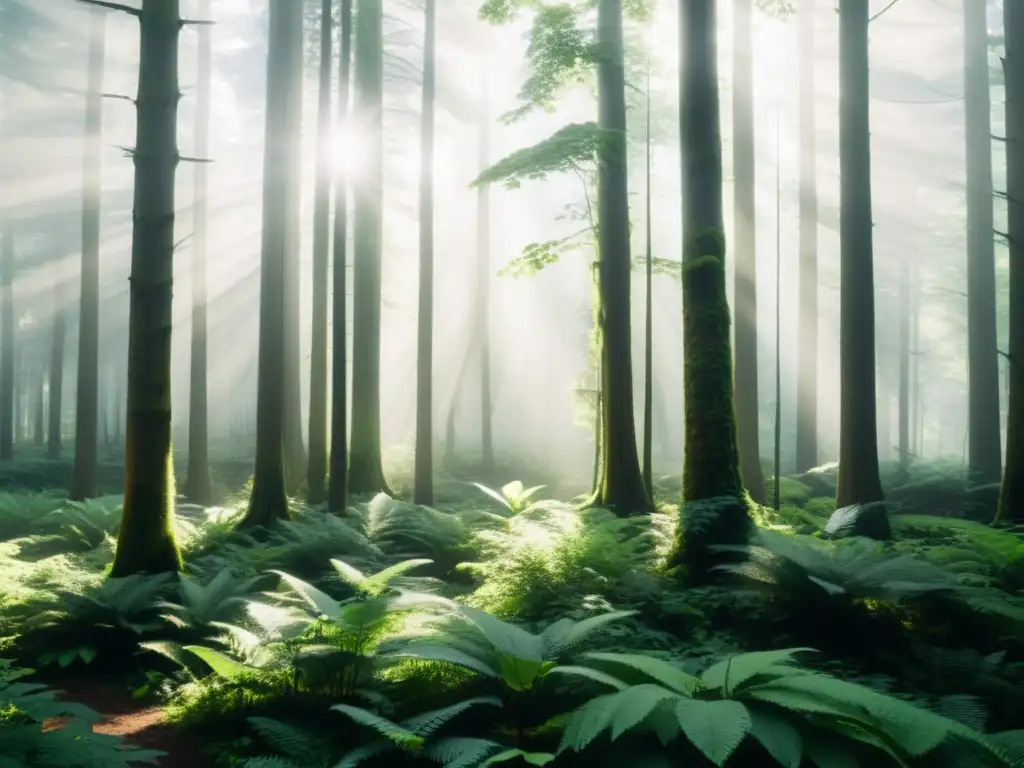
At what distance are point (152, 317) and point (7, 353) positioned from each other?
22.3 m

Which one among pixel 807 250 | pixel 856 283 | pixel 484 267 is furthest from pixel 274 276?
pixel 484 267

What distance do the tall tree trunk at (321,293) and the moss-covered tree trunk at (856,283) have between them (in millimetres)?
8086

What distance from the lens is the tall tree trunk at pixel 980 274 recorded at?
1642 cm

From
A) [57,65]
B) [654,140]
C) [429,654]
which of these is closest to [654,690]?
[429,654]

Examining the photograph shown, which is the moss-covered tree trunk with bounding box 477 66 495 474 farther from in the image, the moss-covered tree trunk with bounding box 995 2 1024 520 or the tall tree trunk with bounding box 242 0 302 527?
the moss-covered tree trunk with bounding box 995 2 1024 520

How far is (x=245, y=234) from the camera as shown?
3309 cm

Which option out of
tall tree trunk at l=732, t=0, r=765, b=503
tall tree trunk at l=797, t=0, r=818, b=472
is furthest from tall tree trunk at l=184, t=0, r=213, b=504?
tall tree trunk at l=797, t=0, r=818, b=472

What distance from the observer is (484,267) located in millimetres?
25250

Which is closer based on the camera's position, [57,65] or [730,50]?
[730,50]

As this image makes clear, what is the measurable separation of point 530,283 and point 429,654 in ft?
134

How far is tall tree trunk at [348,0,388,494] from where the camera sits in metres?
15.3

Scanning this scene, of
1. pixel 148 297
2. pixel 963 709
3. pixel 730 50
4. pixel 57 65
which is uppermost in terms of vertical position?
pixel 57 65

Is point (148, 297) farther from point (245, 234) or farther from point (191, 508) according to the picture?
point (245, 234)

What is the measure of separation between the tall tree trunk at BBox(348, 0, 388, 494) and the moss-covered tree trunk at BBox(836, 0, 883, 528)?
9.04m
